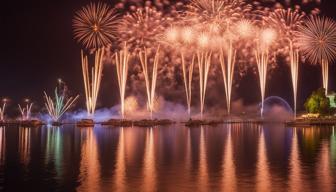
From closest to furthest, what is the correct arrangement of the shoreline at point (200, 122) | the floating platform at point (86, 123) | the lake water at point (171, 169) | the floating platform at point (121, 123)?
the lake water at point (171, 169)
the shoreline at point (200, 122)
the floating platform at point (121, 123)
the floating platform at point (86, 123)

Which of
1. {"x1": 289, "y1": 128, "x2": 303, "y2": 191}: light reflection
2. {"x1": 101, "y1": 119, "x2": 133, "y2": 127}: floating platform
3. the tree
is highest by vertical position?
the tree

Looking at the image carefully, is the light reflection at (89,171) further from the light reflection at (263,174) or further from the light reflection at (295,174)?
the light reflection at (295,174)

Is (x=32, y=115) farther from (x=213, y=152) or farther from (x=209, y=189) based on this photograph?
(x=209, y=189)

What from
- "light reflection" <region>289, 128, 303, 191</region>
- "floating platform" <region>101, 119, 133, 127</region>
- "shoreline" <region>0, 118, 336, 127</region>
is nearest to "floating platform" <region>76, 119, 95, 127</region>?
"shoreline" <region>0, 118, 336, 127</region>

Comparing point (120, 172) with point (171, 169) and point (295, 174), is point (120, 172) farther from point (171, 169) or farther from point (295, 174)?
point (295, 174)

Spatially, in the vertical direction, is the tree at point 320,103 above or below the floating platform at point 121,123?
above

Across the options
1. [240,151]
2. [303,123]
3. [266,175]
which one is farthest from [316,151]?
[303,123]

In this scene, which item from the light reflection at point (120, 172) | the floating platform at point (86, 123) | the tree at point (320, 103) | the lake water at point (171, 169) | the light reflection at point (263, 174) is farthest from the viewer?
the tree at point (320, 103)

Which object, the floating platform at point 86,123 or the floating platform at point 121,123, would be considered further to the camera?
the floating platform at point 86,123

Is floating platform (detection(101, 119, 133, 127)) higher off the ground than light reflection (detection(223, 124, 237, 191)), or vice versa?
floating platform (detection(101, 119, 133, 127))

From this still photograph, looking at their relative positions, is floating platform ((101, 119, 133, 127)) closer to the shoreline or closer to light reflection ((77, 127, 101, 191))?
the shoreline

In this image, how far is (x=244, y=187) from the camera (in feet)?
59.8

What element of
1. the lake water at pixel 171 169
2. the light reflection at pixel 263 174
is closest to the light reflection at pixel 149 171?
the lake water at pixel 171 169

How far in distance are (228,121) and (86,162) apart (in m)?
64.4
